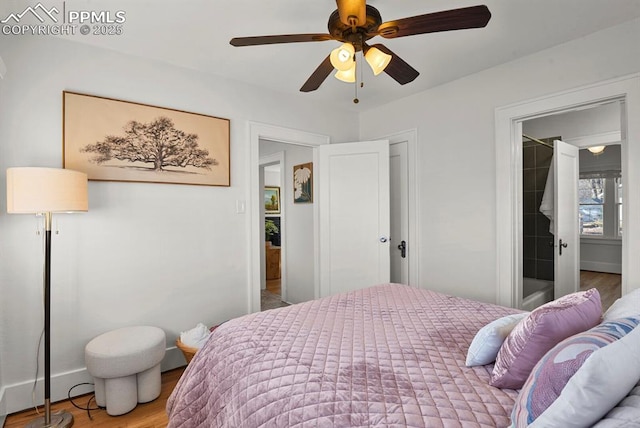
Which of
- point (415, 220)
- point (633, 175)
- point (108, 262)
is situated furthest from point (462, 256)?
point (108, 262)

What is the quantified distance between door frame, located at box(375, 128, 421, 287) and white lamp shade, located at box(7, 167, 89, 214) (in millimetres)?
2875

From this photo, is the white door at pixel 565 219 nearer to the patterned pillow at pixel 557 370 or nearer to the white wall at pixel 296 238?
the white wall at pixel 296 238

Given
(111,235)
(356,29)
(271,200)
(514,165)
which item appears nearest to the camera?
(356,29)

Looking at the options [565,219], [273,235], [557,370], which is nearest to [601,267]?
[565,219]

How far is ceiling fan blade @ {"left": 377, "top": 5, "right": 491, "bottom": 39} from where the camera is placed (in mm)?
1456

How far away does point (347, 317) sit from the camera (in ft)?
5.69

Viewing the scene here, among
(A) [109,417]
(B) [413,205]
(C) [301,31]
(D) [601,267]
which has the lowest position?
(A) [109,417]

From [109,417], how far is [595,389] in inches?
99.5

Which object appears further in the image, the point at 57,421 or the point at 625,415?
the point at 57,421

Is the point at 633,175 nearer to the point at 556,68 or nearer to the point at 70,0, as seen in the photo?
the point at 556,68

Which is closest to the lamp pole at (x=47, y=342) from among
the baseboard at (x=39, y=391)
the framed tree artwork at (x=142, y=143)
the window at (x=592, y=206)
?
the baseboard at (x=39, y=391)

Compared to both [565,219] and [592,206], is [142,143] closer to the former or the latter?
[565,219]

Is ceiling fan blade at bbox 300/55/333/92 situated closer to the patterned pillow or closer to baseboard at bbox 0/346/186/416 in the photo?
the patterned pillow

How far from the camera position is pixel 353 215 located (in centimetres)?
359
